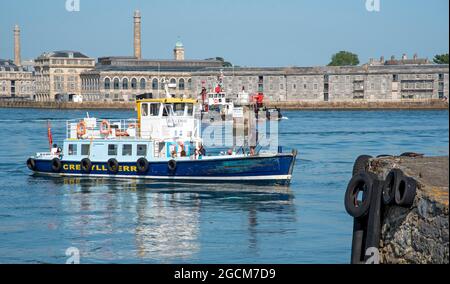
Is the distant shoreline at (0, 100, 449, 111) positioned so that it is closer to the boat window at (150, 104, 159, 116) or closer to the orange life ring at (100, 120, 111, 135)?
the orange life ring at (100, 120, 111, 135)

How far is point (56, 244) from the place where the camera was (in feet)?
70.5

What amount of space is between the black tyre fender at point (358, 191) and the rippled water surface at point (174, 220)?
24.6ft

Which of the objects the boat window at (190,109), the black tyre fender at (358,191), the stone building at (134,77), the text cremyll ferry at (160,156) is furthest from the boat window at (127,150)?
the stone building at (134,77)

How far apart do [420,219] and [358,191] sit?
1226mm

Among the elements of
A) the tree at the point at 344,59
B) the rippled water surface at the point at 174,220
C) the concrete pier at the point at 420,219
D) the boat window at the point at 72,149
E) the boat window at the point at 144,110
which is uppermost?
the tree at the point at 344,59

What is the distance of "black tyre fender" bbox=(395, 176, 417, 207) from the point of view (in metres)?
10.3

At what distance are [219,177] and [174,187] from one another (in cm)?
167

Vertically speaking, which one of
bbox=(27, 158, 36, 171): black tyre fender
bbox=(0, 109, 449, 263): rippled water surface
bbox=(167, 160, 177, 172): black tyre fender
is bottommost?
bbox=(0, 109, 449, 263): rippled water surface

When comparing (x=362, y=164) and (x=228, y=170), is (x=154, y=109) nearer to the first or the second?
(x=228, y=170)

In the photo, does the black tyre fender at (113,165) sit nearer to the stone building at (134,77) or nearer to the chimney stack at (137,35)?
the stone building at (134,77)

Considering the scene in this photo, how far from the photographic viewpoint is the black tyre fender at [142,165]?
34.9 m

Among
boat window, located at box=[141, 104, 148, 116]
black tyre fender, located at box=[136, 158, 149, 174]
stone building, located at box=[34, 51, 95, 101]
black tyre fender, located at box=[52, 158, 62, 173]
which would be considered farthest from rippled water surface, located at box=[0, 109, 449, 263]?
stone building, located at box=[34, 51, 95, 101]

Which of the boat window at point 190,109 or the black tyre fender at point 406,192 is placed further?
the boat window at point 190,109
